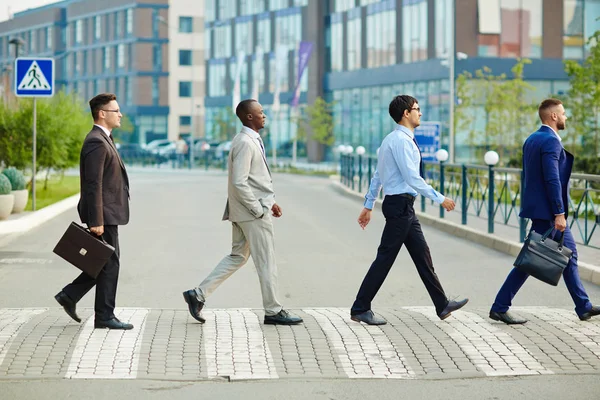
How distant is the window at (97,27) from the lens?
110 m

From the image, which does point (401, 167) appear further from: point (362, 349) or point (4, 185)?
point (4, 185)

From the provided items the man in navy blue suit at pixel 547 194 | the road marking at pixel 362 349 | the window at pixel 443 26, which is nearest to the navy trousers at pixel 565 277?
the man in navy blue suit at pixel 547 194

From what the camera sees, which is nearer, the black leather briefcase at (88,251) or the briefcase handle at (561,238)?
the black leather briefcase at (88,251)

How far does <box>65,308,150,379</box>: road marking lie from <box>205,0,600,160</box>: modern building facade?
114ft

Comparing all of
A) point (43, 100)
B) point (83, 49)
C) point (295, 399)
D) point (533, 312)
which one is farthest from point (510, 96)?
point (83, 49)

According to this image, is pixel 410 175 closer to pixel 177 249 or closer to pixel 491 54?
pixel 177 249

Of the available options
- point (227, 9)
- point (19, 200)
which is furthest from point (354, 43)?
point (19, 200)

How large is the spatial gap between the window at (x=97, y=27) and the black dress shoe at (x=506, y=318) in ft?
343

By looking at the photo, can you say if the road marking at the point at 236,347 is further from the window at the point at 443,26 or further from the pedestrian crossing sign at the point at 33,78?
the window at the point at 443,26

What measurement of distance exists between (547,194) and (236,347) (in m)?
2.75

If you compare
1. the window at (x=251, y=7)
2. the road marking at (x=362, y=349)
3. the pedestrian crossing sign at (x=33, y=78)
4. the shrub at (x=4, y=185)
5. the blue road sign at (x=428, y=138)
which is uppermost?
the window at (x=251, y=7)

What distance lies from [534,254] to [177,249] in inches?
297

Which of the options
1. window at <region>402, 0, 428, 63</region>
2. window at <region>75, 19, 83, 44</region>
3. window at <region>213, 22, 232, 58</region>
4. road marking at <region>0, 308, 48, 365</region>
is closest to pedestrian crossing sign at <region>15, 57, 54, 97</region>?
road marking at <region>0, 308, 48, 365</region>

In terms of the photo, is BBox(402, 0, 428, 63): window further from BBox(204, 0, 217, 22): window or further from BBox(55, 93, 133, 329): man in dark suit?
BBox(55, 93, 133, 329): man in dark suit
